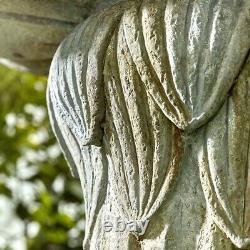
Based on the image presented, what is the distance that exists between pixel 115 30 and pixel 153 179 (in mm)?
211

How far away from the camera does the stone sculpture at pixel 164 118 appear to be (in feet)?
3.06

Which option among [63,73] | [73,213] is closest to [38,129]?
[73,213]

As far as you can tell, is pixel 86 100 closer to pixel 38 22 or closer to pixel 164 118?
pixel 164 118

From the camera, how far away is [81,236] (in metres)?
2.24

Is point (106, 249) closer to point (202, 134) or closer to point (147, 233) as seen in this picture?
point (147, 233)

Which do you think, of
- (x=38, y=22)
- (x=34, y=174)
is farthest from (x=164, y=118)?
(x=34, y=174)

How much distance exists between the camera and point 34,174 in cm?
227

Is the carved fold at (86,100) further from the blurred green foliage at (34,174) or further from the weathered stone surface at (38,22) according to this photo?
the blurred green foliage at (34,174)

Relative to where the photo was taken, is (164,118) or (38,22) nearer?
(164,118)

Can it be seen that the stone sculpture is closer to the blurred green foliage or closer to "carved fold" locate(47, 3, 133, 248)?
"carved fold" locate(47, 3, 133, 248)

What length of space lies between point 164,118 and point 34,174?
1332 millimetres

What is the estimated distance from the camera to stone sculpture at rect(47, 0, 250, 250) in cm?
93

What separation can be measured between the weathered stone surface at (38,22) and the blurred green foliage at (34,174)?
34.0 inches

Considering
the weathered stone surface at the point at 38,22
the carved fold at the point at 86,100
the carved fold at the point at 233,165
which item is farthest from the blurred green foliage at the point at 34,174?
the carved fold at the point at 233,165
